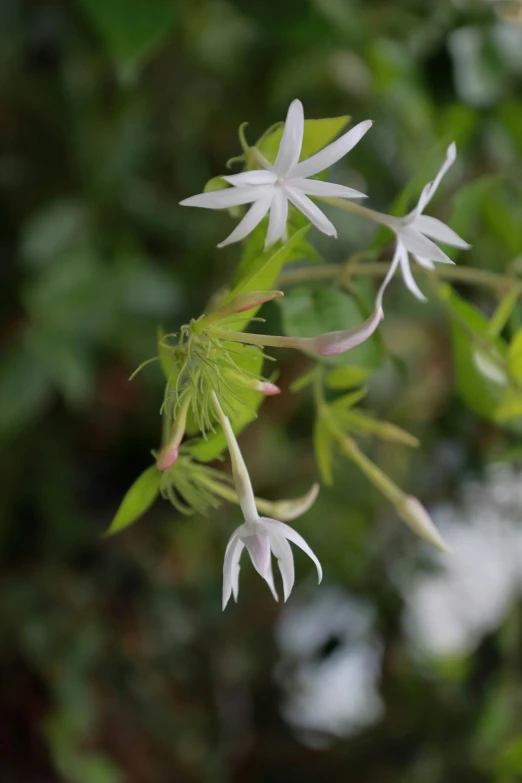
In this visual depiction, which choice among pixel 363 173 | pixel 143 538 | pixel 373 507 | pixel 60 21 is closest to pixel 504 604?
pixel 373 507

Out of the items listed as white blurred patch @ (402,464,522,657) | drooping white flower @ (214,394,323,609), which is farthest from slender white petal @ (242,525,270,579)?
white blurred patch @ (402,464,522,657)

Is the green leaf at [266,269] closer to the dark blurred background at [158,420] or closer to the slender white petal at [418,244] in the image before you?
the slender white petal at [418,244]

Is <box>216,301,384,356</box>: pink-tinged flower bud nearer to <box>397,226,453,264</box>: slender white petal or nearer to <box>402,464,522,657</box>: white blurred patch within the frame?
<box>397,226,453,264</box>: slender white petal

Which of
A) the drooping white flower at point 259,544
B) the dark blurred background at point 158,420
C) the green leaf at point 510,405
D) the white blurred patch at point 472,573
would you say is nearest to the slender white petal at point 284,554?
the drooping white flower at point 259,544

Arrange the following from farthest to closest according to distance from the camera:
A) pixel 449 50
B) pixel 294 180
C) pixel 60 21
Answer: pixel 60 21
pixel 449 50
pixel 294 180

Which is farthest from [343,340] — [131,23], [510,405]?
[131,23]

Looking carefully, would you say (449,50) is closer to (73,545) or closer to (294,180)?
(294,180)
